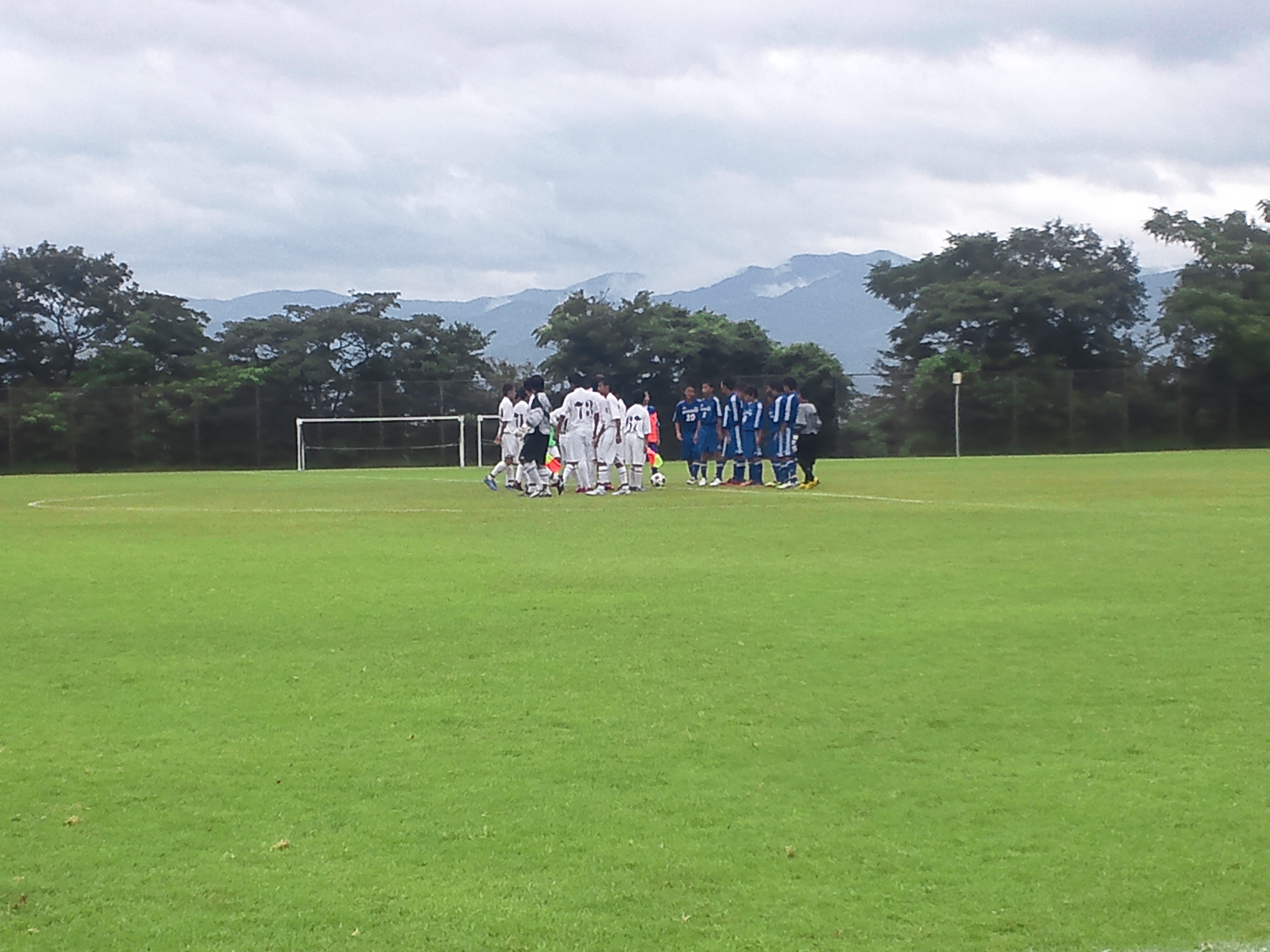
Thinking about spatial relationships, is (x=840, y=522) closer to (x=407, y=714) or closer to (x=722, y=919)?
(x=407, y=714)

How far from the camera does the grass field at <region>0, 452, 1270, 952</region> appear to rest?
3.80 metres

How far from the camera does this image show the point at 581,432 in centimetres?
2400

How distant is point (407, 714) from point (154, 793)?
1.39 m

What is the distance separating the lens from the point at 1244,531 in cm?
1393

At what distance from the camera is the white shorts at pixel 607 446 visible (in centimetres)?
2356

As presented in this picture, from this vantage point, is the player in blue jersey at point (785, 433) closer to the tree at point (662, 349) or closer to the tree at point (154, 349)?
the tree at point (662, 349)

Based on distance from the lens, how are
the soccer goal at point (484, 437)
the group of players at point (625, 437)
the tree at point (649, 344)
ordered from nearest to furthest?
1. the group of players at point (625, 437)
2. the soccer goal at point (484, 437)
3. the tree at point (649, 344)

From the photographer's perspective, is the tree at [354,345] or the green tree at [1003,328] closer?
the green tree at [1003,328]

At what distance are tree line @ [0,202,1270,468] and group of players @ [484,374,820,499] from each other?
19621mm

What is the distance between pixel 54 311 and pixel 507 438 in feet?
117

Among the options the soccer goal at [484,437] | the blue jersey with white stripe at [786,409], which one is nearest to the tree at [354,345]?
the soccer goal at [484,437]

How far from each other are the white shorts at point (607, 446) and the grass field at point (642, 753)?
448 inches

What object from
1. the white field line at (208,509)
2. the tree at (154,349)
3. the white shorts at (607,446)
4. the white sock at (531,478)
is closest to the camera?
the white field line at (208,509)

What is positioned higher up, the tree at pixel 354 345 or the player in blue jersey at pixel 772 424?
the tree at pixel 354 345
